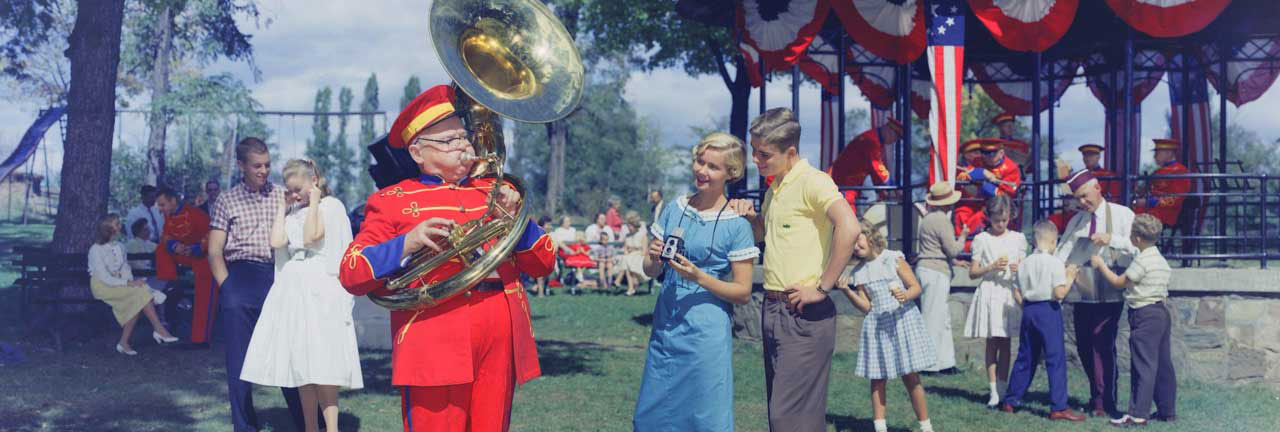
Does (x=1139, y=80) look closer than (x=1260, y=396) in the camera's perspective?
No

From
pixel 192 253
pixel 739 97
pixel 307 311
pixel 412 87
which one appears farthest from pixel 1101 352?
pixel 412 87

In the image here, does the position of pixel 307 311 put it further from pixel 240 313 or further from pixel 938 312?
pixel 938 312

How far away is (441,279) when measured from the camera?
3.58 meters

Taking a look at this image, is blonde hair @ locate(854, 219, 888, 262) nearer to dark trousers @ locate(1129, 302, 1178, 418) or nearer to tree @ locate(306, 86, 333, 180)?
dark trousers @ locate(1129, 302, 1178, 418)

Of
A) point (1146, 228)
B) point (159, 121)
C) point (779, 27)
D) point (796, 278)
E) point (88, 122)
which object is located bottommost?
point (796, 278)

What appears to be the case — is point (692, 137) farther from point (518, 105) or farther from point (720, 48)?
point (518, 105)

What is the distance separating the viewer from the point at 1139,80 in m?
14.8

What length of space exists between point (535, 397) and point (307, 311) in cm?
283

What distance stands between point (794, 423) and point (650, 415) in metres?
0.62

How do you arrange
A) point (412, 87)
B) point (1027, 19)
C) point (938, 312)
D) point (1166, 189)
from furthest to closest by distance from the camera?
point (412, 87) → point (1166, 189) → point (1027, 19) → point (938, 312)

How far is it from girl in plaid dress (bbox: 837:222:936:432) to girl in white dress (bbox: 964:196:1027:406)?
1557 millimetres

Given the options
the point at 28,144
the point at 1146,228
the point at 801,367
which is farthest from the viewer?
the point at 28,144

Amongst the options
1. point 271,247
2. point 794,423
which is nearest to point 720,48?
point 271,247

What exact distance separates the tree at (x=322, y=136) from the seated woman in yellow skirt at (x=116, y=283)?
5009 cm
